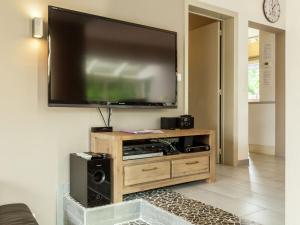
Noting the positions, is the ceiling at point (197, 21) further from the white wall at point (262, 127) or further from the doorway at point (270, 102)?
the white wall at point (262, 127)

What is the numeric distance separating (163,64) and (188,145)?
95 cm

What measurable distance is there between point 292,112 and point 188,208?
1471mm

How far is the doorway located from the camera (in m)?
4.79

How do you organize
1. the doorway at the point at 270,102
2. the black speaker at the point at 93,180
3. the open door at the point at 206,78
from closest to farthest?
the black speaker at the point at 93,180, the open door at the point at 206,78, the doorway at the point at 270,102

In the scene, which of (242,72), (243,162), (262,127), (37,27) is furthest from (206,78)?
(37,27)

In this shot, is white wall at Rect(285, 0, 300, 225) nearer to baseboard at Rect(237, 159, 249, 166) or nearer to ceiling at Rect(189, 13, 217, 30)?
baseboard at Rect(237, 159, 249, 166)

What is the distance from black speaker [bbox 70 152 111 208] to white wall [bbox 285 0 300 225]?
1.60 metres

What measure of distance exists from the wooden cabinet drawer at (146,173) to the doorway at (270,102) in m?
2.93

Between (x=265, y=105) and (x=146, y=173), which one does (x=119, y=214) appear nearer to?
(x=146, y=173)

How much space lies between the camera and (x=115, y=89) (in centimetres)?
283

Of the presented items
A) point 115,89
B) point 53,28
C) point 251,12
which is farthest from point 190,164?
point 251,12

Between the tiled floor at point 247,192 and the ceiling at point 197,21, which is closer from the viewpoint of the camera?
the tiled floor at point 247,192

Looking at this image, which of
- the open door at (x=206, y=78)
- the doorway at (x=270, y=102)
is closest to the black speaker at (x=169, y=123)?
the open door at (x=206, y=78)

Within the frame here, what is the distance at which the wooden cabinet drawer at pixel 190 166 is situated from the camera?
2.82 metres
